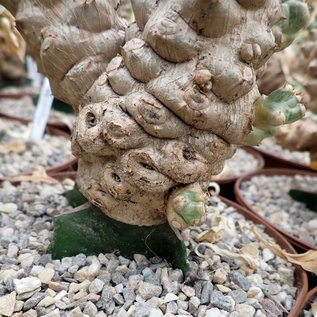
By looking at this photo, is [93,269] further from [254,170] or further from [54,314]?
[254,170]

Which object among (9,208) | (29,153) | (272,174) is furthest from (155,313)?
(272,174)

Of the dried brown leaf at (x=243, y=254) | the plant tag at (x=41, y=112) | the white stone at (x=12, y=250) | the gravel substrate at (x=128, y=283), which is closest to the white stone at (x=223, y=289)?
the gravel substrate at (x=128, y=283)

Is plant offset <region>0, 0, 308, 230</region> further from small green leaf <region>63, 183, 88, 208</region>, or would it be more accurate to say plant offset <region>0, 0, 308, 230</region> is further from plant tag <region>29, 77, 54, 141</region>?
plant tag <region>29, 77, 54, 141</region>

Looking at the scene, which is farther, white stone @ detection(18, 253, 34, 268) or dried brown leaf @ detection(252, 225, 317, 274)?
dried brown leaf @ detection(252, 225, 317, 274)

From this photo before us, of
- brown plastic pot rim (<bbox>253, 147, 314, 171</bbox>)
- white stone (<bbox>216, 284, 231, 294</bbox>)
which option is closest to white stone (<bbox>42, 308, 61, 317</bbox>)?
white stone (<bbox>216, 284, 231, 294</bbox>)

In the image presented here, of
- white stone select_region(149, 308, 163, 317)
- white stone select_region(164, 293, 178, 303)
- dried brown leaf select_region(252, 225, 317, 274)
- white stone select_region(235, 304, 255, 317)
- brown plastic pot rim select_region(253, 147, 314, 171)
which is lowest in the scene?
white stone select_region(149, 308, 163, 317)

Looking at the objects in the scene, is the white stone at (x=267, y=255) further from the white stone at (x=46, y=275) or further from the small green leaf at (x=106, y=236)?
the white stone at (x=46, y=275)

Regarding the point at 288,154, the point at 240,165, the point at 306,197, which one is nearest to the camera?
the point at 306,197

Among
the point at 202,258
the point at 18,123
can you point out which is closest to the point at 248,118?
the point at 202,258
